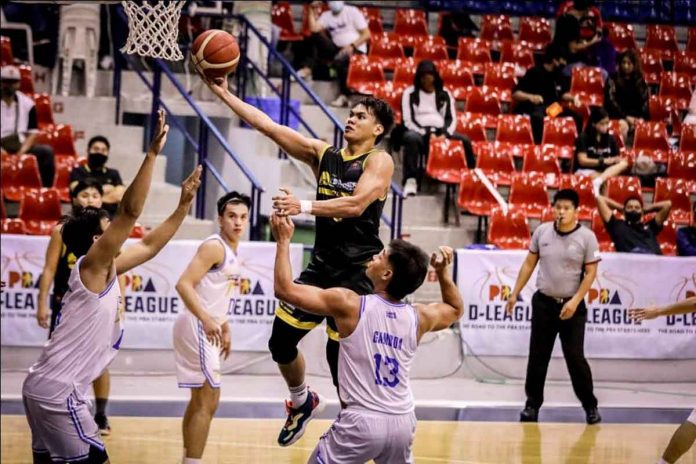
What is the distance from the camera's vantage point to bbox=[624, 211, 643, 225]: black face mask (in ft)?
37.0

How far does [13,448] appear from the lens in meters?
8.29

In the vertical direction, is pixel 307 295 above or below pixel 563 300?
above

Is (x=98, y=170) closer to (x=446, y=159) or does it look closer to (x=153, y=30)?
(x=446, y=159)

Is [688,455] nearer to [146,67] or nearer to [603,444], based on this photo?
[603,444]

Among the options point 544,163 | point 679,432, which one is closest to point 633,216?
point 544,163

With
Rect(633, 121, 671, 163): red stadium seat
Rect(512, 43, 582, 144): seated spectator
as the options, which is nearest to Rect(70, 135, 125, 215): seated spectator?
Rect(512, 43, 582, 144): seated spectator

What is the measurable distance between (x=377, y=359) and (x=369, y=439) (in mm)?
367

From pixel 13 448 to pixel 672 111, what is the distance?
6089 mm

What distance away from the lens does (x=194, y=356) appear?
752 cm

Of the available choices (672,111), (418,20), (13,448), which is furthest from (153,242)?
(418,20)

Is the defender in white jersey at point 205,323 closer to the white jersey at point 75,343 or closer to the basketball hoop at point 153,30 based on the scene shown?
the basketball hoop at point 153,30

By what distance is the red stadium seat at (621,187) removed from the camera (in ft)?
39.2

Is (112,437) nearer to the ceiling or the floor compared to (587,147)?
nearer to the floor

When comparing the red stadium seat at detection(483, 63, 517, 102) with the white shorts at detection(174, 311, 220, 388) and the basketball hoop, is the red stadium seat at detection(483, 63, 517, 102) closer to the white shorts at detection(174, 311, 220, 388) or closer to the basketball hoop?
the basketball hoop
